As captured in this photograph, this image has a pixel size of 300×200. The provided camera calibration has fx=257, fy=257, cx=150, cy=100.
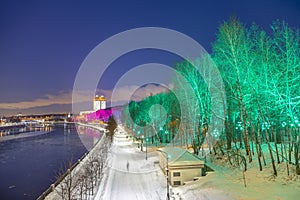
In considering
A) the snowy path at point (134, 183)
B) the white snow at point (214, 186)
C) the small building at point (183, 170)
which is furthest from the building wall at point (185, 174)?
the snowy path at point (134, 183)

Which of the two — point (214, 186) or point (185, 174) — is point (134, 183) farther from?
point (214, 186)

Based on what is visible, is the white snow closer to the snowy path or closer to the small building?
the snowy path

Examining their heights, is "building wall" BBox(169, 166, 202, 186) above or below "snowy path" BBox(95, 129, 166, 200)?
above

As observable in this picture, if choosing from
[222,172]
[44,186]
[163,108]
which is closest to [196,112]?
[222,172]

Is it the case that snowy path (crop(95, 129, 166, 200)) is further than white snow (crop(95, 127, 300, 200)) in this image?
Yes

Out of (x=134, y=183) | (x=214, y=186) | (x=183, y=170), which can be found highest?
(x=183, y=170)

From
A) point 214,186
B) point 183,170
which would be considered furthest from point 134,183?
point 214,186

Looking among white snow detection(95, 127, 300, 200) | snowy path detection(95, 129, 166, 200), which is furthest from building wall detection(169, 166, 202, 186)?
snowy path detection(95, 129, 166, 200)

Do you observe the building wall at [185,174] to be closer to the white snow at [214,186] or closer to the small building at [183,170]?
the small building at [183,170]

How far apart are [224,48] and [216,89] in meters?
5.37

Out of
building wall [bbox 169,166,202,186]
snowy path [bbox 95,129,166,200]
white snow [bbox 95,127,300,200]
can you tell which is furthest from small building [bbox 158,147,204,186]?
snowy path [bbox 95,129,166,200]

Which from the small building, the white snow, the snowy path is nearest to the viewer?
the white snow

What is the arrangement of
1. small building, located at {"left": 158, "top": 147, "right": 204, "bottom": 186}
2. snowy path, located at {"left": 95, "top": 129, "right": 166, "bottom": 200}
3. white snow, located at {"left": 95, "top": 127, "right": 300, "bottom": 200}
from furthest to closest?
small building, located at {"left": 158, "top": 147, "right": 204, "bottom": 186}, snowy path, located at {"left": 95, "top": 129, "right": 166, "bottom": 200}, white snow, located at {"left": 95, "top": 127, "right": 300, "bottom": 200}

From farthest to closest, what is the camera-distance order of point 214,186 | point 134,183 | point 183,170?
point 134,183
point 183,170
point 214,186
